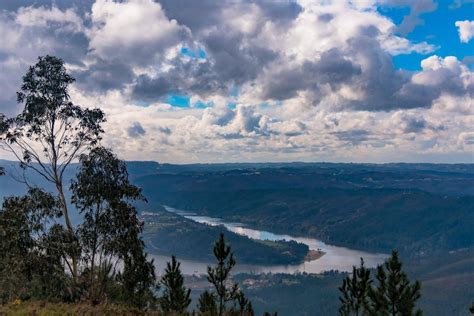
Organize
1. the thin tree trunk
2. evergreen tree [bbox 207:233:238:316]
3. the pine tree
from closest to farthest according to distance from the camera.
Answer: evergreen tree [bbox 207:233:238:316] → the thin tree trunk → the pine tree

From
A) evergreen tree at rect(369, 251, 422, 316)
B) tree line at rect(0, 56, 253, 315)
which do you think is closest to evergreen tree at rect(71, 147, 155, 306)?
tree line at rect(0, 56, 253, 315)

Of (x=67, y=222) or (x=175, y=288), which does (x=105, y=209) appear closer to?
(x=67, y=222)

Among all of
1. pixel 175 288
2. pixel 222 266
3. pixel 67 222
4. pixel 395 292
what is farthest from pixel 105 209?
pixel 395 292

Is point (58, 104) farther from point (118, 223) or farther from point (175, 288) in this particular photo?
point (175, 288)

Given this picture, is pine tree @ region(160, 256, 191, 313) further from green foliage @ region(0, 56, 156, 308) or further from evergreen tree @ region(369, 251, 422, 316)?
evergreen tree @ region(369, 251, 422, 316)

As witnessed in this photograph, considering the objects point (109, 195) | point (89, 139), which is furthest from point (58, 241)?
point (89, 139)

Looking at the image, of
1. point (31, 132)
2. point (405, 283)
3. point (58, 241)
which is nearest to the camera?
point (58, 241)

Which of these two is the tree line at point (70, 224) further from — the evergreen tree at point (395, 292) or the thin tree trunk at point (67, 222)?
the evergreen tree at point (395, 292)

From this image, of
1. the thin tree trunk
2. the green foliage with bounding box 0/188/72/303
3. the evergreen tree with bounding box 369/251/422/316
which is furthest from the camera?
the evergreen tree with bounding box 369/251/422/316

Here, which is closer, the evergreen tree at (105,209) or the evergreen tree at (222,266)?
the evergreen tree at (222,266)

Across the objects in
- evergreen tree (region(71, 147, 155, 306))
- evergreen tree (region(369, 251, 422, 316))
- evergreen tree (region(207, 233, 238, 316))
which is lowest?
evergreen tree (region(369, 251, 422, 316))

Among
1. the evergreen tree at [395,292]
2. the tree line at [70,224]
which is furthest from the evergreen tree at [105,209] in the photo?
the evergreen tree at [395,292]
